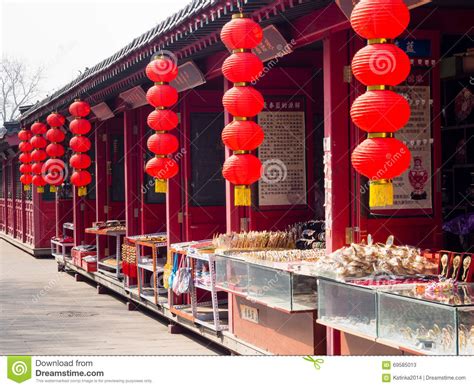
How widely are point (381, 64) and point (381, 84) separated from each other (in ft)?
0.45

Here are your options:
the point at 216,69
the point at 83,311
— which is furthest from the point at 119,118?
the point at 216,69

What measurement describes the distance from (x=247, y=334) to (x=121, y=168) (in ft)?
27.7

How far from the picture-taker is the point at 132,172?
1393 cm

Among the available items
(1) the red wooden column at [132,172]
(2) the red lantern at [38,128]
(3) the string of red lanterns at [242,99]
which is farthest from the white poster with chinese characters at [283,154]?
(2) the red lantern at [38,128]

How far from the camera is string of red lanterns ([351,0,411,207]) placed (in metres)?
5.36

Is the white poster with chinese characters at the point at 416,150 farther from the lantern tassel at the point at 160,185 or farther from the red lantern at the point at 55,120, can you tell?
the red lantern at the point at 55,120

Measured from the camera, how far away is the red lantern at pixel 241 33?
7211 mm

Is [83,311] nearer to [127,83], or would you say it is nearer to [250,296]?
[127,83]

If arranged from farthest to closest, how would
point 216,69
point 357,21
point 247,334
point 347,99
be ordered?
point 216,69, point 247,334, point 347,99, point 357,21

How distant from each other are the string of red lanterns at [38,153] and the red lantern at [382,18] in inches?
536

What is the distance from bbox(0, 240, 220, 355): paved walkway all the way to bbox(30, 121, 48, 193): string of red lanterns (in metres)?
2.16

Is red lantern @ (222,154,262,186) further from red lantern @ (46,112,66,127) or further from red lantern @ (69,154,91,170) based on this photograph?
red lantern @ (46,112,66,127)

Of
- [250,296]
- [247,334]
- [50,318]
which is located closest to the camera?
[250,296]

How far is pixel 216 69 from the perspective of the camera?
32.3 ft
